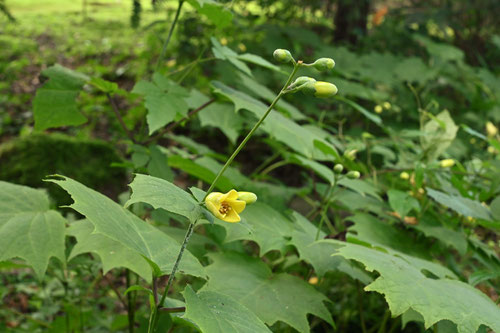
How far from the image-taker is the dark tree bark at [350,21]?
4934 mm

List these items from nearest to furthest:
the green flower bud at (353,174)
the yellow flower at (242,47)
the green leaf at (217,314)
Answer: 1. the green leaf at (217,314)
2. the green flower bud at (353,174)
3. the yellow flower at (242,47)

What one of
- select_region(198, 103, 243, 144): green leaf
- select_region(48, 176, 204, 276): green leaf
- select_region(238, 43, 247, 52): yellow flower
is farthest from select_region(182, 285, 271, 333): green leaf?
select_region(238, 43, 247, 52): yellow flower

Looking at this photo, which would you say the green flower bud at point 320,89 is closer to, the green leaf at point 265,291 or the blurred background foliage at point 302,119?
the green leaf at point 265,291

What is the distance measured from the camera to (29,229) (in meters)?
1.38

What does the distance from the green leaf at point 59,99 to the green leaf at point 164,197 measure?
1.00 m

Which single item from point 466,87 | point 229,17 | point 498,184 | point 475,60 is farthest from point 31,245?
point 475,60

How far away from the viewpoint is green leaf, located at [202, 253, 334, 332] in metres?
1.41

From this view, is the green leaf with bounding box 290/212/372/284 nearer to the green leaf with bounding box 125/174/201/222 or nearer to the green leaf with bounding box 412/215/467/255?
the green leaf with bounding box 412/215/467/255

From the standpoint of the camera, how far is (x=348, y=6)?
16.9 feet

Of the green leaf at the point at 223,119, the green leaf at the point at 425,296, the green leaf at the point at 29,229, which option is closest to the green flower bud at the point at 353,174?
the green leaf at the point at 425,296

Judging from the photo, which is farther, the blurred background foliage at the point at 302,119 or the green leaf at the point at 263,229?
the blurred background foliage at the point at 302,119

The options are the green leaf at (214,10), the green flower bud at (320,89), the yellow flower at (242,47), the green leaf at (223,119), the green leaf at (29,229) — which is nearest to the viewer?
the green flower bud at (320,89)

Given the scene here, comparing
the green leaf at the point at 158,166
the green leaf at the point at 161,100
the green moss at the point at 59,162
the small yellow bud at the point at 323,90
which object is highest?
the small yellow bud at the point at 323,90

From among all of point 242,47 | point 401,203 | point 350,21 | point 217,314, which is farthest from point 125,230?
point 350,21
